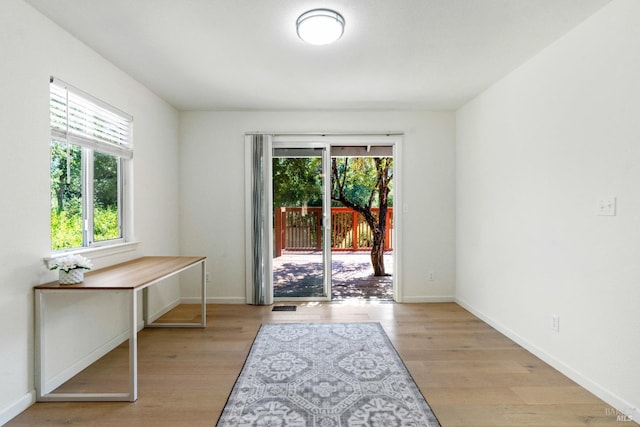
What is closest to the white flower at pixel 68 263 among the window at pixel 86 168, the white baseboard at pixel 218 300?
the window at pixel 86 168

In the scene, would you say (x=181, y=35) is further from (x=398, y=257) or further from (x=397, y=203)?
(x=398, y=257)

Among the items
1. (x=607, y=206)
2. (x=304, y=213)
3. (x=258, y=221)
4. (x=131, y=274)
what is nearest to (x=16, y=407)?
(x=131, y=274)

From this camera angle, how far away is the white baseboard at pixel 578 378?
1.91m

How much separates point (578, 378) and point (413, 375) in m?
1.12

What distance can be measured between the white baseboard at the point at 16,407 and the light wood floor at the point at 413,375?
3cm

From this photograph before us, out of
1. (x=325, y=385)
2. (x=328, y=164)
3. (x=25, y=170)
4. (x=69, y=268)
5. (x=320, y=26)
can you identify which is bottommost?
(x=325, y=385)

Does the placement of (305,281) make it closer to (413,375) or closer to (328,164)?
(328,164)

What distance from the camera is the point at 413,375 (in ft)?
7.79

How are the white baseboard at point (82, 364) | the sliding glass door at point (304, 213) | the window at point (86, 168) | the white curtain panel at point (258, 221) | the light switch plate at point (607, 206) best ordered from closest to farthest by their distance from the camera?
the light switch plate at point (607, 206)
the white baseboard at point (82, 364)
the window at point (86, 168)
the white curtain panel at point (258, 221)
the sliding glass door at point (304, 213)

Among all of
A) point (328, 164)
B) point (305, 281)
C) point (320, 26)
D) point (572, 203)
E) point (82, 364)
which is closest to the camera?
point (320, 26)

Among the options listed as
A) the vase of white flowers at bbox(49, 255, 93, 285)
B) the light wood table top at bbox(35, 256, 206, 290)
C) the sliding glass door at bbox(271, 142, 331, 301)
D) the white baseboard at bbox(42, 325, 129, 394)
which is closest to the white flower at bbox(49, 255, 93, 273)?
the vase of white flowers at bbox(49, 255, 93, 285)

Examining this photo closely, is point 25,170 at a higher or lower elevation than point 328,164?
lower

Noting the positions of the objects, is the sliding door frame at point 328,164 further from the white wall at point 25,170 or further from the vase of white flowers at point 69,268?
the vase of white flowers at point 69,268

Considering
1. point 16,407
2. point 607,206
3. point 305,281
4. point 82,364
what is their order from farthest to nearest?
point 305,281, point 82,364, point 607,206, point 16,407
